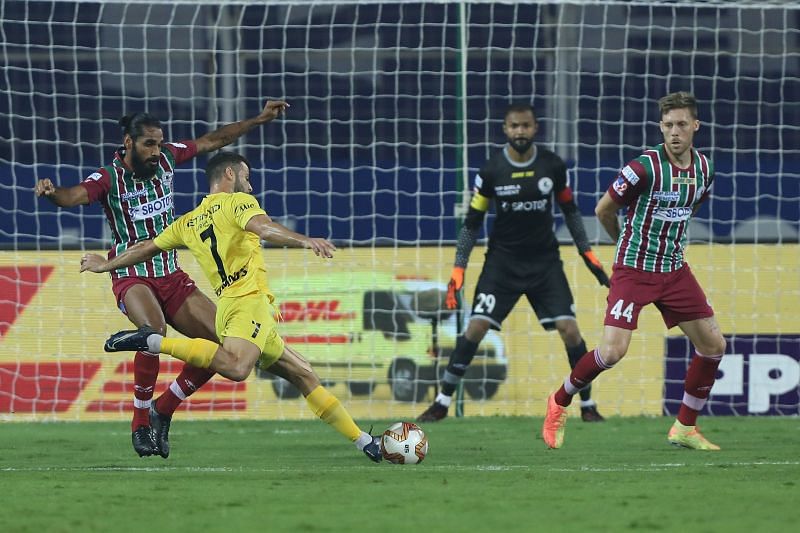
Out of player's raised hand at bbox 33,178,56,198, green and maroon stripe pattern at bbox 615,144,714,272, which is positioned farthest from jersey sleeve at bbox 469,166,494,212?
player's raised hand at bbox 33,178,56,198

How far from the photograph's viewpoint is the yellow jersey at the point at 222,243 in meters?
7.52

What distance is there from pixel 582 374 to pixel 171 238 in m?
2.57

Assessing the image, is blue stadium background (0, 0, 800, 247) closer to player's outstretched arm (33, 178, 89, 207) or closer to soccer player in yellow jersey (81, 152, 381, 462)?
player's outstretched arm (33, 178, 89, 207)

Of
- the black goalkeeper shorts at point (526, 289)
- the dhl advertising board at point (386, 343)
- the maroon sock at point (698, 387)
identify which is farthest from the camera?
the dhl advertising board at point (386, 343)

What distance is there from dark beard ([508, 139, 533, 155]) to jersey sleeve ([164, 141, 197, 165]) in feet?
8.49

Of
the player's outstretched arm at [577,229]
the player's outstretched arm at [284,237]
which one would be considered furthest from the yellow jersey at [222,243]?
the player's outstretched arm at [577,229]

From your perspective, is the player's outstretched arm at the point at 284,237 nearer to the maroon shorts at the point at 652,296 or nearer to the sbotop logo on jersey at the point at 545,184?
the maroon shorts at the point at 652,296

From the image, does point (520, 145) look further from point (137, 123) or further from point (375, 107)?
point (375, 107)

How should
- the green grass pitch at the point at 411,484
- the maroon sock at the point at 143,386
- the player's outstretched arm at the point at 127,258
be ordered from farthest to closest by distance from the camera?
the maroon sock at the point at 143,386
the player's outstretched arm at the point at 127,258
the green grass pitch at the point at 411,484

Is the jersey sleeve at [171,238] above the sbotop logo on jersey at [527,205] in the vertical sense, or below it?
below

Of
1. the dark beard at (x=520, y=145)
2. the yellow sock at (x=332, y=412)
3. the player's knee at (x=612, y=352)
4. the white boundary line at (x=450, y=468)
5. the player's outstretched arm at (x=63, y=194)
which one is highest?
the dark beard at (x=520, y=145)

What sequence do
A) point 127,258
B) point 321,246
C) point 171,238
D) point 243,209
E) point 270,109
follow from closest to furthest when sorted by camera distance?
point 321,246, point 243,209, point 171,238, point 127,258, point 270,109

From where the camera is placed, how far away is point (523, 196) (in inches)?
403

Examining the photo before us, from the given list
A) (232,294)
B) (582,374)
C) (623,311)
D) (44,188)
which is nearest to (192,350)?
(232,294)
